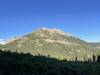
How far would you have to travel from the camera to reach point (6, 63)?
86.7 feet

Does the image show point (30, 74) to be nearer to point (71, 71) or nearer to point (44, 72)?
point (44, 72)

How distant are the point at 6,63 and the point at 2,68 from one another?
2.34m

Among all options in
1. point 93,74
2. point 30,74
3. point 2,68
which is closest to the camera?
point 93,74

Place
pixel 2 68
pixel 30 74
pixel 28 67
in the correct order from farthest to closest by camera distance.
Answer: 1. pixel 28 67
2. pixel 2 68
3. pixel 30 74

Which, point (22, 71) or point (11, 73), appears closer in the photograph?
point (11, 73)

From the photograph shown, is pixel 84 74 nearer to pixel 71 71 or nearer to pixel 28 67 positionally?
pixel 71 71

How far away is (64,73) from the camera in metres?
25.6

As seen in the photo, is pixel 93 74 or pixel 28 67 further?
pixel 28 67

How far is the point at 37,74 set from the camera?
73.3 ft

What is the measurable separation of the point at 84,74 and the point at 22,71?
501cm

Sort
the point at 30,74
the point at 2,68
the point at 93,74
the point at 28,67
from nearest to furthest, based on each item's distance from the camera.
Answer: the point at 93,74, the point at 30,74, the point at 2,68, the point at 28,67

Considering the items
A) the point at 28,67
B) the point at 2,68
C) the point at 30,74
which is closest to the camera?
the point at 30,74

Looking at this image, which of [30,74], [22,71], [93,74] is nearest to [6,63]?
[22,71]

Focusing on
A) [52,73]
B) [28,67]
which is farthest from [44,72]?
[28,67]
